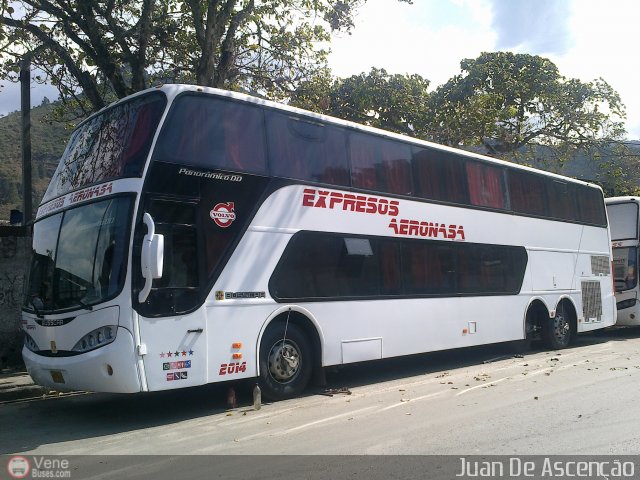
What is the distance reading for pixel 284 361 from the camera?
8250 mm

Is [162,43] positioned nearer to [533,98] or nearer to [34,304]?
[34,304]

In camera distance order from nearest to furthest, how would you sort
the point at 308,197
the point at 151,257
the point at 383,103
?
the point at 151,257 < the point at 308,197 < the point at 383,103

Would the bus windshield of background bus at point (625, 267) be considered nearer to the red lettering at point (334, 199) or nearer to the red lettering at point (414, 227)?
the red lettering at point (414, 227)

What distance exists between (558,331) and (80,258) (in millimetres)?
11489

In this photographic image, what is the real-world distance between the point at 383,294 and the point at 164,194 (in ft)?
13.8

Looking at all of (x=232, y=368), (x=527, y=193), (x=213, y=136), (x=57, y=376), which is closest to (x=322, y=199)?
(x=213, y=136)

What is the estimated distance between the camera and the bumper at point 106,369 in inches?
257

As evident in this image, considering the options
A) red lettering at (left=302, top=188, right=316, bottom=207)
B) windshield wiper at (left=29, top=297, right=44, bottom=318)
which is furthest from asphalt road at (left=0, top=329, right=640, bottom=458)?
red lettering at (left=302, top=188, right=316, bottom=207)

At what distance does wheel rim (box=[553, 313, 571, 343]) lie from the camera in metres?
14.3

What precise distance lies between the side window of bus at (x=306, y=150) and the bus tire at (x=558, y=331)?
7.48 metres

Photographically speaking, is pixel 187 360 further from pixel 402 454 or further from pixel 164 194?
pixel 402 454

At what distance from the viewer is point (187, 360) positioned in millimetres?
7027

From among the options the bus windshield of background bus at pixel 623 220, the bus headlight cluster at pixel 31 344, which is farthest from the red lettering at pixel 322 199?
the bus windshield of background bus at pixel 623 220

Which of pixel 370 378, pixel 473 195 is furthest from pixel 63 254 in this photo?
pixel 473 195
